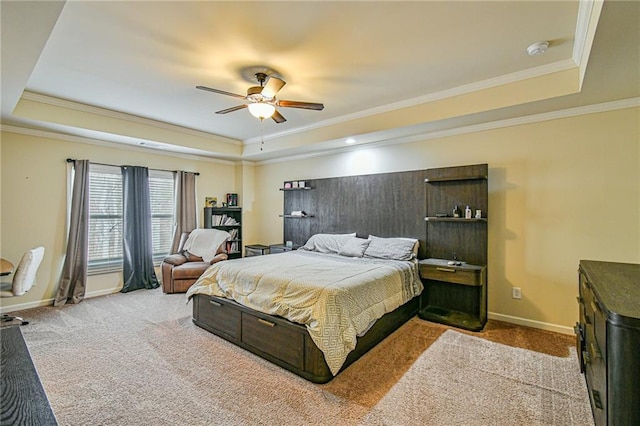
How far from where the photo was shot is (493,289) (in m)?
3.80

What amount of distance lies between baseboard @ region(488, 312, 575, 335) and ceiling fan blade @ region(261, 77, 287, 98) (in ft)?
12.1

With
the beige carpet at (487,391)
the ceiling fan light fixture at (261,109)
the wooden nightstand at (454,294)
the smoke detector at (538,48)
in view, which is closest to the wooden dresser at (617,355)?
the beige carpet at (487,391)

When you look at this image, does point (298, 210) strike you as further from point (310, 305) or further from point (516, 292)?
point (516, 292)

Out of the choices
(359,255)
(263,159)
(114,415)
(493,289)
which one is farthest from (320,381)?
(263,159)

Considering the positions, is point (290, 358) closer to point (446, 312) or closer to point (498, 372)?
point (498, 372)

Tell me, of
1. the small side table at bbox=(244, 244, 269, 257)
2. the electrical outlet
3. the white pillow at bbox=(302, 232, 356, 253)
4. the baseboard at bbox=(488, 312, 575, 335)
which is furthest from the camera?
the small side table at bbox=(244, 244, 269, 257)

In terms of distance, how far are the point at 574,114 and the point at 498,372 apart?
112 inches

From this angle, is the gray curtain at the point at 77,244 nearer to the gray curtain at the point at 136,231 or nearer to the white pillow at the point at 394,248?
the gray curtain at the point at 136,231

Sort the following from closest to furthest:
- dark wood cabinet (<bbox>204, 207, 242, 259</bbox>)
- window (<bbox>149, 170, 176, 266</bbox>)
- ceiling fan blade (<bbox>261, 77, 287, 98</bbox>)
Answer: ceiling fan blade (<bbox>261, 77, 287, 98</bbox>), window (<bbox>149, 170, 176, 266</bbox>), dark wood cabinet (<bbox>204, 207, 242, 259</bbox>)

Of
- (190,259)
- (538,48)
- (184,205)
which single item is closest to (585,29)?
(538,48)

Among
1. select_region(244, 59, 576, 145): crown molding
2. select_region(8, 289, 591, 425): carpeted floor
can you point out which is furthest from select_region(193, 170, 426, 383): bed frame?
select_region(244, 59, 576, 145): crown molding

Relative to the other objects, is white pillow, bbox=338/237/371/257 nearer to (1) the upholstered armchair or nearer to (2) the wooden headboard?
(2) the wooden headboard

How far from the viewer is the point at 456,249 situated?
3.93 meters

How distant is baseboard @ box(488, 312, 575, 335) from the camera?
3.37 m
